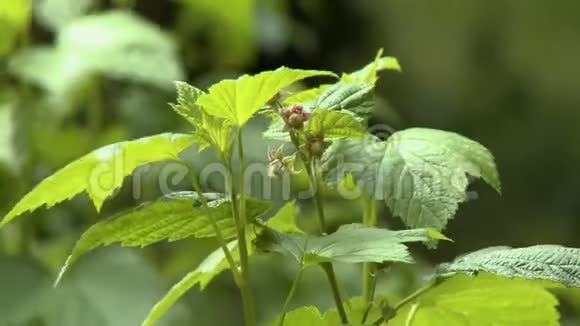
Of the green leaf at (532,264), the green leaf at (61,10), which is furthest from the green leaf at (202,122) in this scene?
the green leaf at (61,10)

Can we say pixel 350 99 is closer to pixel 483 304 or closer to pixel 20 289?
pixel 483 304

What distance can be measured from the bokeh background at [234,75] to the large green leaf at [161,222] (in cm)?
39

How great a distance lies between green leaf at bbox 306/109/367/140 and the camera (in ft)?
1.33

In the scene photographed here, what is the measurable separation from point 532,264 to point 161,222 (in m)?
0.16

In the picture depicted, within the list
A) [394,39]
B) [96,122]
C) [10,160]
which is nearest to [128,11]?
[96,122]

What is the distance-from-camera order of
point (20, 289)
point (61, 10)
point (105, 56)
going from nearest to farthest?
point (20, 289)
point (105, 56)
point (61, 10)

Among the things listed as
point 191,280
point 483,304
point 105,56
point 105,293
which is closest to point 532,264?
point 483,304

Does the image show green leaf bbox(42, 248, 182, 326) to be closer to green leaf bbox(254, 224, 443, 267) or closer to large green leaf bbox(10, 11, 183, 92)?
large green leaf bbox(10, 11, 183, 92)

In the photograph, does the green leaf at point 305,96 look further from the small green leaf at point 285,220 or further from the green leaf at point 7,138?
the green leaf at point 7,138

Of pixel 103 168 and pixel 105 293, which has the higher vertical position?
pixel 103 168

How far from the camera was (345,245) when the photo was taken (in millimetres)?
405

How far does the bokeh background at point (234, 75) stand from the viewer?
0.91 m

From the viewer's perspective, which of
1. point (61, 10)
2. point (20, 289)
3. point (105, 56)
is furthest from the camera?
point (61, 10)

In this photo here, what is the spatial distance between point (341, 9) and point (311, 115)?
1.36m
